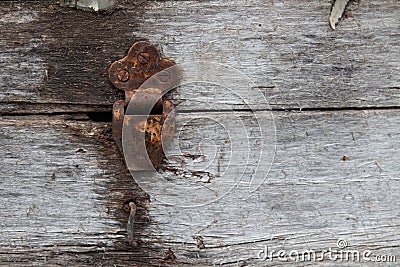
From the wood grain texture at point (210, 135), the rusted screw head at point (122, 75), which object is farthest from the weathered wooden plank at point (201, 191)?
the rusted screw head at point (122, 75)

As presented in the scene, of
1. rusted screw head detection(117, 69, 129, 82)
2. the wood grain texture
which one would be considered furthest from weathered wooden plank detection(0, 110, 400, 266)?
rusted screw head detection(117, 69, 129, 82)

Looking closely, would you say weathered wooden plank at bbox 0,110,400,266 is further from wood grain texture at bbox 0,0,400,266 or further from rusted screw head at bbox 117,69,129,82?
rusted screw head at bbox 117,69,129,82

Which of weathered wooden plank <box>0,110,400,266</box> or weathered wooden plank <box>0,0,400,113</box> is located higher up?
weathered wooden plank <box>0,0,400,113</box>

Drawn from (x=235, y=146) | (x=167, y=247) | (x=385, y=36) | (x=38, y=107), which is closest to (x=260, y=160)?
(x=235, y=146)

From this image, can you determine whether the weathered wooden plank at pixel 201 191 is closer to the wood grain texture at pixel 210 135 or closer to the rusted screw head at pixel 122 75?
the wood grain texture at pixel 210 135

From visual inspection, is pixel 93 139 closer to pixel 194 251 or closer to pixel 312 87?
pixel 194 251
